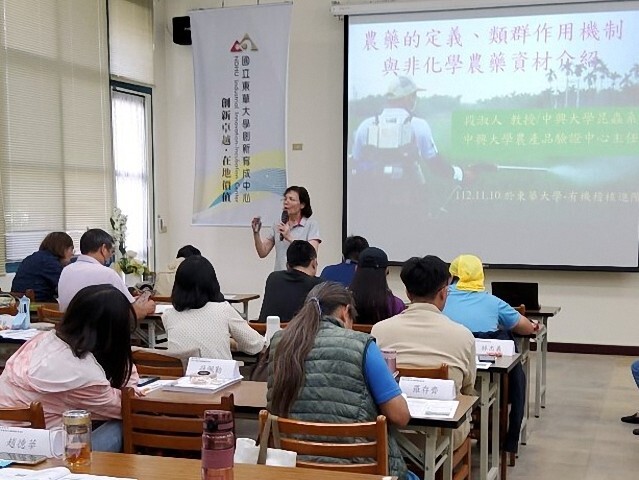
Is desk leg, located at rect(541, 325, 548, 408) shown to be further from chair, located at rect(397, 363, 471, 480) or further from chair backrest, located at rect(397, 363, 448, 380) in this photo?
chair backrest, located at rect(397, 363, 448, 380)

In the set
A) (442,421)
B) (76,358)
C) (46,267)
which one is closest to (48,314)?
(46,267)

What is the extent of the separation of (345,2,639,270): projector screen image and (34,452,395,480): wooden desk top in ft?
19.3

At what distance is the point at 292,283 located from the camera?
4.42m

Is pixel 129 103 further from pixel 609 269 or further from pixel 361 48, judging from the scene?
pixel 609 269

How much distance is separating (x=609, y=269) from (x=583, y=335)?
705 mm

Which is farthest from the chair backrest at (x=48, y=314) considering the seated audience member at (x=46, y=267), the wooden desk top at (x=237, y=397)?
the wooden desk top at (x=237, y=397)

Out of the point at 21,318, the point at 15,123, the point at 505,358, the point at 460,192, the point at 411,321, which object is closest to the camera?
the point at 411,321

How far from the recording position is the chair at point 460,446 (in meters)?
2.99

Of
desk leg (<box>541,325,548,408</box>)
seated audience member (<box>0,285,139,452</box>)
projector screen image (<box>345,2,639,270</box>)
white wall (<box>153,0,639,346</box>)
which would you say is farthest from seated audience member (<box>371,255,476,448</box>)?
white wall (<box>153,0,639,346</box>)

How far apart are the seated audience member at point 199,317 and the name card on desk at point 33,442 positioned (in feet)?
5.04

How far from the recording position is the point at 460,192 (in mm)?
7742

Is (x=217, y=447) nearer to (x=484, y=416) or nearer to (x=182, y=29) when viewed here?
(x=484, y=416)

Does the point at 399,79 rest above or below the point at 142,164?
above

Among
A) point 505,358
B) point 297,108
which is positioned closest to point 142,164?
point 297,108
